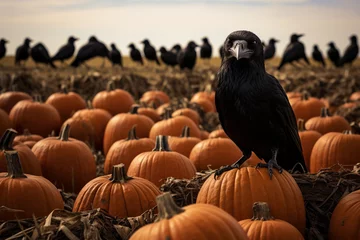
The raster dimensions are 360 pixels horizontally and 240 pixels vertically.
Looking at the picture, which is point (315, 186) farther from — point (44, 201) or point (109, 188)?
point (44, 201)

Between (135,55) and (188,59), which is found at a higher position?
(188,59)

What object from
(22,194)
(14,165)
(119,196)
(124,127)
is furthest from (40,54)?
(119,196)

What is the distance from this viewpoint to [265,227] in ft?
11.3

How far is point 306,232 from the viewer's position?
13.5ft

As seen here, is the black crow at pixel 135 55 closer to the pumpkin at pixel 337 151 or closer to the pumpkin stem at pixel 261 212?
the pumpkin at pixel 337 151

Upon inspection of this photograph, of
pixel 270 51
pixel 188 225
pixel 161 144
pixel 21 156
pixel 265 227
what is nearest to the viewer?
pixel 188 225

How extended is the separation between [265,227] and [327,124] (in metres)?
5.29

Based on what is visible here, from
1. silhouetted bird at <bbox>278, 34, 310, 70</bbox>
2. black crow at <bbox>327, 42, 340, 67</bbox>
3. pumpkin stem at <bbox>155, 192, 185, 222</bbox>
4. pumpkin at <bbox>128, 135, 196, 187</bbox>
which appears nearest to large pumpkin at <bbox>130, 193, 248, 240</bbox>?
pumpkin stem at <bbox>155, 192, 185, 222</bbox>

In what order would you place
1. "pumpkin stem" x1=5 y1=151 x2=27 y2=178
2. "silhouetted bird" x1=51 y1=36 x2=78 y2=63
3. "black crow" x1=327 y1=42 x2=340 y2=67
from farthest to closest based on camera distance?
"black crow" x1=327 y1=42 x2=340 y2=67 < "silhouetted bird" x1=51 y1=36 x2=78 y2=63 < "pumpkin stem" x1=5 y1=151 x2=27 y2=178

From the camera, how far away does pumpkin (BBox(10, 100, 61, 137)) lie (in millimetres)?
8562

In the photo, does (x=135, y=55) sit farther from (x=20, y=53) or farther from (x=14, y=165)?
(x=14, y=165)

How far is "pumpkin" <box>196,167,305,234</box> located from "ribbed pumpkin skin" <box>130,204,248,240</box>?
3.28 ft

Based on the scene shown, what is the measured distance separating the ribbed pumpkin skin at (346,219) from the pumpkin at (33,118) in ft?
18.2

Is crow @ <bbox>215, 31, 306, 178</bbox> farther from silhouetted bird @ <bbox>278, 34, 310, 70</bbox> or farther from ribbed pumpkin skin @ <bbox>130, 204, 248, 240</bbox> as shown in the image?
silhouetted bird @ <bbox>278, 34, 310, 70</bbox>
